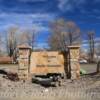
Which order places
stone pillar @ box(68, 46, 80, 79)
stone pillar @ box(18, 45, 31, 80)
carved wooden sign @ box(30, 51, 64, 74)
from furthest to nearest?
carved wooden sign @ box(30, 51, 64, 74), stone pillar @ box(68, 46, 80, 79), stone pillar @ box(18, 45, 31, 80)

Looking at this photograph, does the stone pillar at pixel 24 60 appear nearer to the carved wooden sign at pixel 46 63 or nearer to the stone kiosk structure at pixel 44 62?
the stone kiosk structure at pixel 44 62

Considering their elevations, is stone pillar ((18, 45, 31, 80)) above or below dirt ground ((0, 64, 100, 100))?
above

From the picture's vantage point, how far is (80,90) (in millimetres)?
11023

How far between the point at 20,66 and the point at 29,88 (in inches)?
114

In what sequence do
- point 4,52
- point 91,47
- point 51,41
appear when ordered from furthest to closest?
point 4,52, point 91,47, point 51,41

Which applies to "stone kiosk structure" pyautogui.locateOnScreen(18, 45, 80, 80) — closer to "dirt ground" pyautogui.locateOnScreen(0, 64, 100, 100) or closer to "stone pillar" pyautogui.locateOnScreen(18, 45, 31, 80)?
"stone pillar" pyautogui.locateOnScreen(18, 45, 31, 80)

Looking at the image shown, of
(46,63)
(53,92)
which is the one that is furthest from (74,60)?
(53,92)

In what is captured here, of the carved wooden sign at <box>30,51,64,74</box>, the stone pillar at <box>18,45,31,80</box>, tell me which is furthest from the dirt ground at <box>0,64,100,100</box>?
the carved wooden sign at <box>30,51,64,74</box>

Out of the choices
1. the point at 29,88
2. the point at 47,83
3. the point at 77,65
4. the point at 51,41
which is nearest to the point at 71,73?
the point at 77,65

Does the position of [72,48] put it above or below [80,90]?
above

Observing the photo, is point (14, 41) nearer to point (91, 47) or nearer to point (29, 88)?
point (91, 47)

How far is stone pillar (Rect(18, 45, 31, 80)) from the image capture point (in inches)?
567

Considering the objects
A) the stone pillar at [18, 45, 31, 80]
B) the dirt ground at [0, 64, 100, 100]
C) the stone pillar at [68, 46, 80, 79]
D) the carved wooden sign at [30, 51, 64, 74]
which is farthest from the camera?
the carved wooden sign at [30, 51, 64, 74]

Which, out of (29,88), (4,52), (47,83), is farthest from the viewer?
(4,52)
